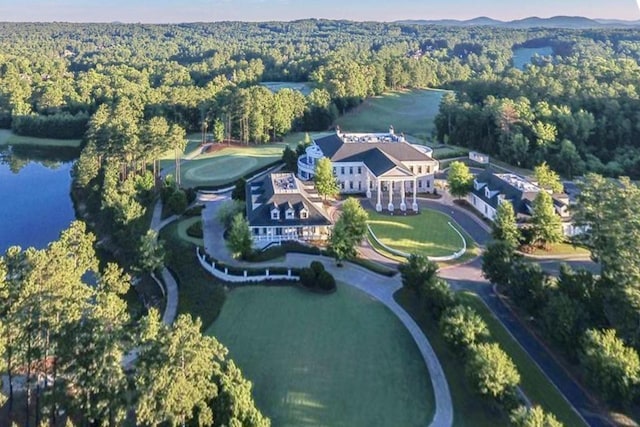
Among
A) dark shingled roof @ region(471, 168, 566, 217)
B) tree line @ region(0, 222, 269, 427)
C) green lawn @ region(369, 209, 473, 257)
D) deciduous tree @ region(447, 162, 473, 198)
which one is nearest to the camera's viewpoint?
tree line @ region(0, 222, 269, 427)

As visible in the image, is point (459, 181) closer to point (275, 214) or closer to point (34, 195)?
point (275, 214)

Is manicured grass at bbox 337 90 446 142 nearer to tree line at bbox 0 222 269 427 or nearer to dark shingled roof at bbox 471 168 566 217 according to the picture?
dark shingled roof at bbox 471 168 566 217

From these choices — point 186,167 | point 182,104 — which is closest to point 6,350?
point 186,167

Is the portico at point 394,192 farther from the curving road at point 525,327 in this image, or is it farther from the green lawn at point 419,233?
the curving road at point 525,327

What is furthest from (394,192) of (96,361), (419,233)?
(96,361)

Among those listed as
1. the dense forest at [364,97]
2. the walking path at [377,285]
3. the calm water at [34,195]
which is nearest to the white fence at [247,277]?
the walking path at [377,285]

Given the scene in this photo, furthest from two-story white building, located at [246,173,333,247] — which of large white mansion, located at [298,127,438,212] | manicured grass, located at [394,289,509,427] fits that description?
manicured grass, located at [394,289,509,427]

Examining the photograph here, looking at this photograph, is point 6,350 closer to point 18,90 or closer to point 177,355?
point 177,355
